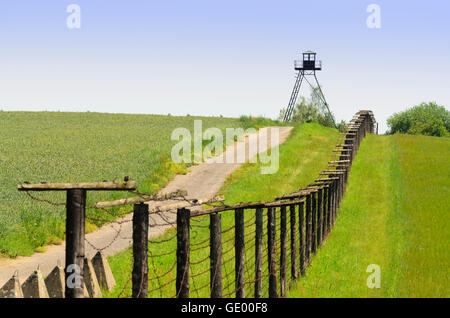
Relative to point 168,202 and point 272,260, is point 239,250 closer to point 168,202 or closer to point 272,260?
Answer: point 272,260

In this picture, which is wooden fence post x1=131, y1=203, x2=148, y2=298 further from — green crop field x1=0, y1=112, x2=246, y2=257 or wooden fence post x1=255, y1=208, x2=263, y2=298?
wooden fence post x1=255, y1=208, x2=263, y2=298

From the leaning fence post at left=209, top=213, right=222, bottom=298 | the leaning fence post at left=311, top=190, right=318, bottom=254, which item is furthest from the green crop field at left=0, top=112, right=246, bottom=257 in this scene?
the leaning fence post at left=311, top=190, right=318, bottom=254

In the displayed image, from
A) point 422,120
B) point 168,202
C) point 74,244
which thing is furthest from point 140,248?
point 422,120

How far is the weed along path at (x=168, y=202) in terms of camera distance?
18.4m

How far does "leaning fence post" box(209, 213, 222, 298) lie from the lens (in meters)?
11.5

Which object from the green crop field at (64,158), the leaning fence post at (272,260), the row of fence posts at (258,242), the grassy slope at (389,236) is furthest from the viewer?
the green crop field at (64,158)

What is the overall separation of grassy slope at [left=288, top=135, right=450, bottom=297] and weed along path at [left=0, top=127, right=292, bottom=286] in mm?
4749

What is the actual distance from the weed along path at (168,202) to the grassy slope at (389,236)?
4.75 meters

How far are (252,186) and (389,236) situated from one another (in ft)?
40.1

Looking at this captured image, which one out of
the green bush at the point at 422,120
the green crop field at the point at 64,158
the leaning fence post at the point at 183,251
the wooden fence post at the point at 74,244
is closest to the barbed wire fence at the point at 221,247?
the leaning fence post at the point at 183,251

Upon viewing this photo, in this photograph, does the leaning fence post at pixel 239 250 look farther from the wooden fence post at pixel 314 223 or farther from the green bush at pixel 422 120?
the green bush at pixel 422 120
